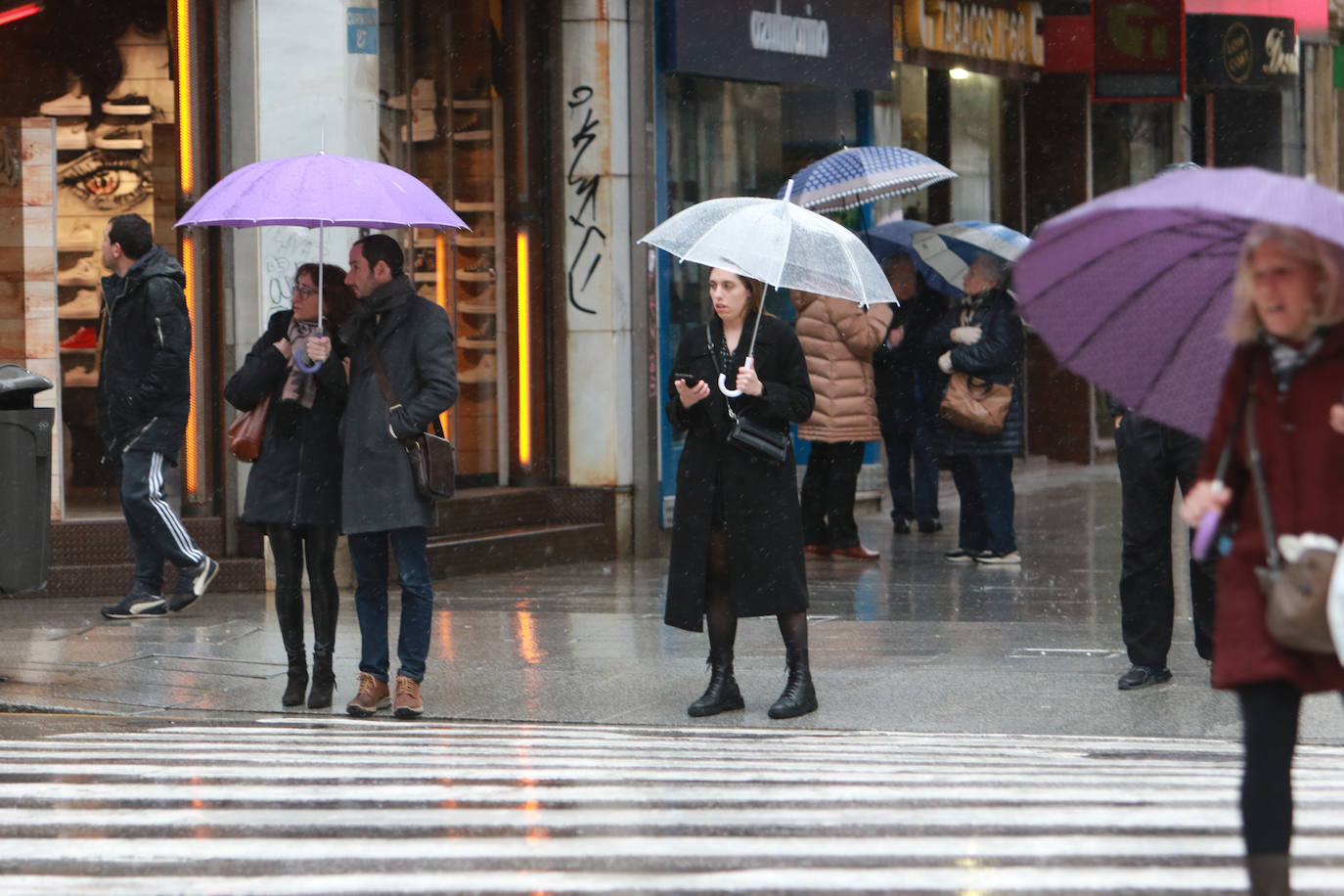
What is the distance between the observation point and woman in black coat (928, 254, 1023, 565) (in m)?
12.4

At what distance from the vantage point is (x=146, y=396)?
10102 mm

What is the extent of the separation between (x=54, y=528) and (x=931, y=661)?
524 cm

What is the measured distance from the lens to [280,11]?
37.2ft

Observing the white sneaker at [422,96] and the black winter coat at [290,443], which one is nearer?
the black winter coat at [290,443]

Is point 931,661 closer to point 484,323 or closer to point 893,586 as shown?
point 893,586

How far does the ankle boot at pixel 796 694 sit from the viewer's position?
24.7ft

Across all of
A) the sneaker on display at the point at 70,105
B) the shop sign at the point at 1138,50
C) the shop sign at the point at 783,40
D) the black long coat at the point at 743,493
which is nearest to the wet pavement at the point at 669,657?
the black long coat at the point at 743,493

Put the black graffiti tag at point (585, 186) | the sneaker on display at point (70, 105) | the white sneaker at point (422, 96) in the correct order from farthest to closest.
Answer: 1. the black graffiti tag at point (585, 186)
2. the white sneaker at point (422, 96)
3. the sneaker on display at point (70, 105)

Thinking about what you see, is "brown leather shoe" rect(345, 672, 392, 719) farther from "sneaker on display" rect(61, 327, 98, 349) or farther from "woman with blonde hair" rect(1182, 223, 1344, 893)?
"sneaker on display" rect(61, 327, 98, 349)

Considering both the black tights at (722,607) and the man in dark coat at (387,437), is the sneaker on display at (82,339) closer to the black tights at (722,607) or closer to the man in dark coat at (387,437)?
the man in dark coat at (387,437)

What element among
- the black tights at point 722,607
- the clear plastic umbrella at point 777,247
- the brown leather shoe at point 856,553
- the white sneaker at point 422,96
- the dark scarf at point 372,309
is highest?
the white sneaker at point 422,96

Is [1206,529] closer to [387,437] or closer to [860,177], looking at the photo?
[387,437]

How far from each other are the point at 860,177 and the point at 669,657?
4.72 metres

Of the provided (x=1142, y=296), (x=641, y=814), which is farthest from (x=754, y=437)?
(x=1142, y=296)
